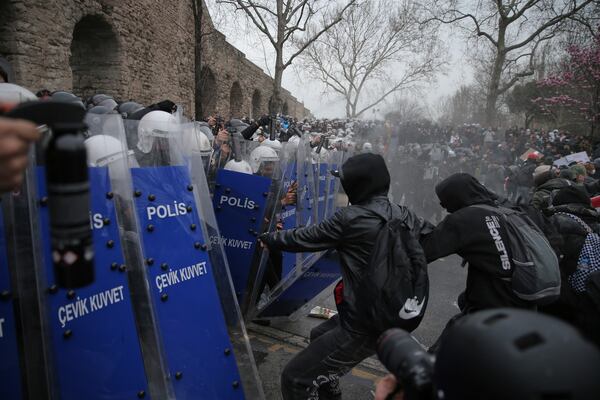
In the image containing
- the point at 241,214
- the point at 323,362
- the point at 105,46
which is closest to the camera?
the point at 323,362

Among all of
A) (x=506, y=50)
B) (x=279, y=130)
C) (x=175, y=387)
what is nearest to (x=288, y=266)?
(x=175, y=387)

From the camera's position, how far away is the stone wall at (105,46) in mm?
7953

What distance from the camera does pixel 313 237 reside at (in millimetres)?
2389

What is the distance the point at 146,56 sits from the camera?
12305mm

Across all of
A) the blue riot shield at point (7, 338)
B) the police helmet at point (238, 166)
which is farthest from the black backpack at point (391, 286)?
the police helmet at point (238, 166)

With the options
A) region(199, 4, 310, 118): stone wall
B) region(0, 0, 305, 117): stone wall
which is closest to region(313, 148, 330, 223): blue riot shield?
→ region(0, 0, 305, 117): stone wall

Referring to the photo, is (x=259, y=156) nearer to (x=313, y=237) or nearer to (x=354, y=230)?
(x=313, y=237)

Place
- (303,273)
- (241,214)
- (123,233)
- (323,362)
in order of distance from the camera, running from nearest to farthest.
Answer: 1. (123,233)
2. (323,362)
3. (303,273)
4. (241,214)

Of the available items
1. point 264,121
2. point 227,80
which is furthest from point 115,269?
point 227,80

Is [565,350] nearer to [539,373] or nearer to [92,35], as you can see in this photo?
[539,373]

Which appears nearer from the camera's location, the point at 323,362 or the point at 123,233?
the point at 123,233

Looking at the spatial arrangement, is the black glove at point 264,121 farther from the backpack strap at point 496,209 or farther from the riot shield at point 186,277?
the backpack strap at point 496,209

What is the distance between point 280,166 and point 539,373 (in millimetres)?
2924

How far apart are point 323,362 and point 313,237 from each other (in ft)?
2.28
